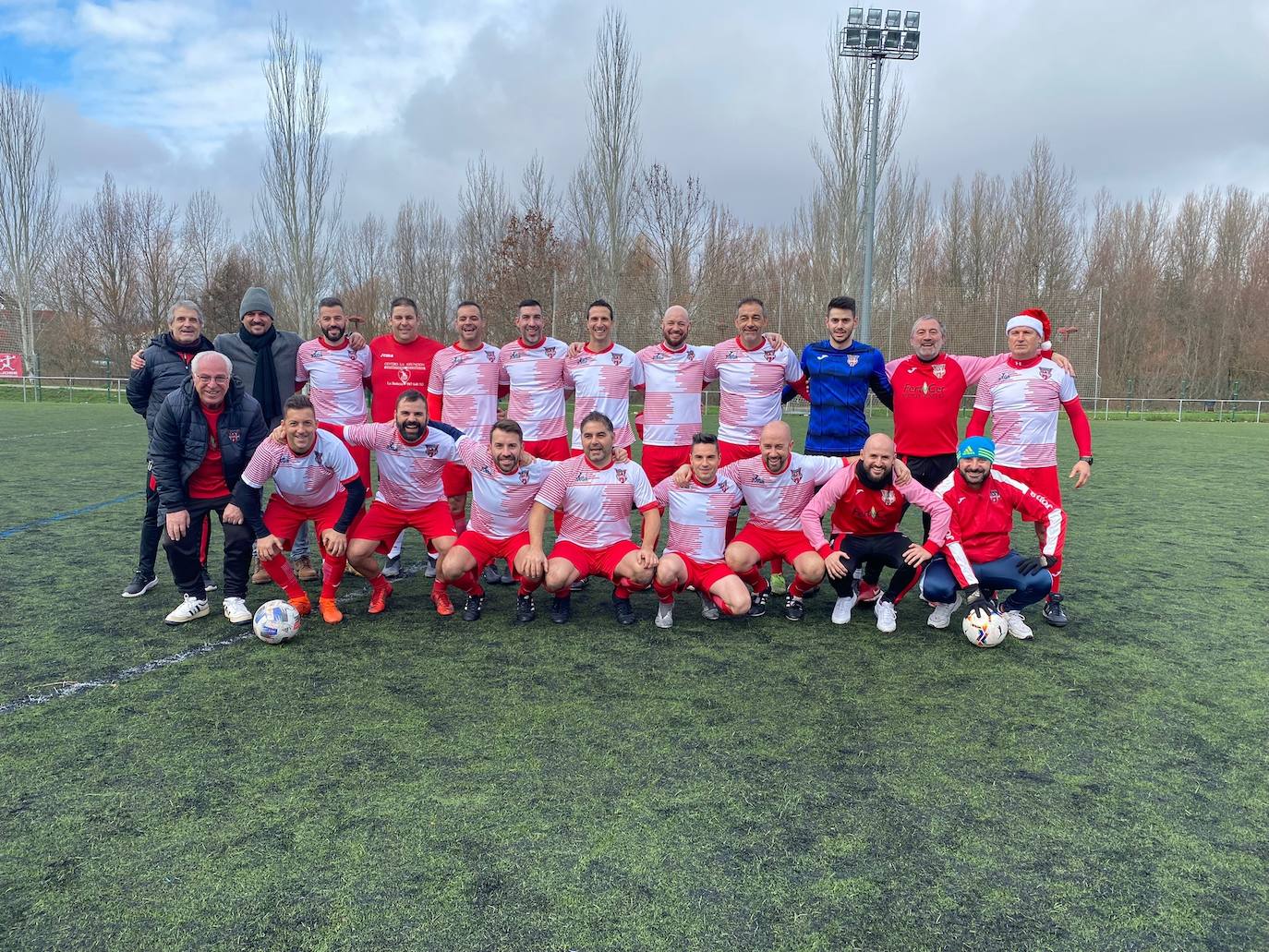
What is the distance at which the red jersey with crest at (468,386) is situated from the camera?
18.6 ft

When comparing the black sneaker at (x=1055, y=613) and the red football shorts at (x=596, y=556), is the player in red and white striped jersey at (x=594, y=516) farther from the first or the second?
the black sneaker at (x=1055, y=613)

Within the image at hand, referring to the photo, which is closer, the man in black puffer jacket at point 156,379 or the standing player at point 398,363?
the man in black puffer jacket at point 156,379

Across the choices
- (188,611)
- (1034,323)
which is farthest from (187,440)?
(1034,323)

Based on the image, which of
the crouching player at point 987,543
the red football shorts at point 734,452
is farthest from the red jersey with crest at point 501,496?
the crouching player at point 987,543

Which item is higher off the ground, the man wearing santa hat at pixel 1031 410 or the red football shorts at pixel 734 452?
the man wearing santa hat at pixel 1031 410

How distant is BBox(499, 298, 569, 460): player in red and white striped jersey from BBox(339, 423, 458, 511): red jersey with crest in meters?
0.72

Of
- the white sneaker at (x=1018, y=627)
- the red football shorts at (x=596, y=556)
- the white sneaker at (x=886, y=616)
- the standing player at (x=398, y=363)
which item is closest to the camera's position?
the white sneaker at (x=1018, y=627)

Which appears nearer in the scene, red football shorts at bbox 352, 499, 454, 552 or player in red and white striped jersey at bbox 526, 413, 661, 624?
player in red and white striped jersey at bbox 526, 413, 661, 624

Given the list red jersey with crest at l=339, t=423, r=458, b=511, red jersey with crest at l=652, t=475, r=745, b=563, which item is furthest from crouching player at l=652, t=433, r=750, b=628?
red jersey with crest at l=339, t=423, r=458, b=511

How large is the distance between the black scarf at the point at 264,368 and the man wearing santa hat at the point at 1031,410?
4743 millimetres

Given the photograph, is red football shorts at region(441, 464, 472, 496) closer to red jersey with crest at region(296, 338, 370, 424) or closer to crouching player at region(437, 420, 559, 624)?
crouching player at region(437, 420, 559, 624)

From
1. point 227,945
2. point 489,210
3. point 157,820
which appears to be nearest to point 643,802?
point 227,945

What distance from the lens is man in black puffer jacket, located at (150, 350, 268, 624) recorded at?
4402mm

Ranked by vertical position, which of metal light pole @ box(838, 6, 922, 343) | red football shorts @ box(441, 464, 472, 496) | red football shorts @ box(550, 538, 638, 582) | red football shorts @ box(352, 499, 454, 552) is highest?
metal light pole @ box(838, 6, 922, 343)
